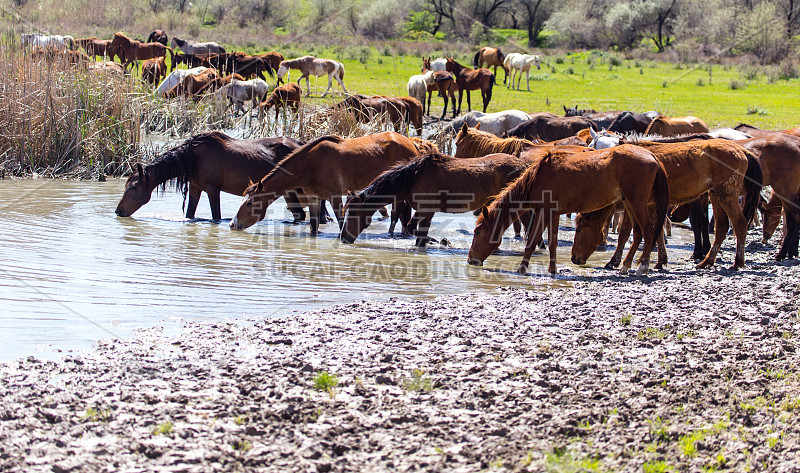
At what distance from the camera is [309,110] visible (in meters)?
17.8

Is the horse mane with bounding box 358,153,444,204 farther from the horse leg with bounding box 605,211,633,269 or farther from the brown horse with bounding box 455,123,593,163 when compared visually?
the horse leg with bounding box 605,211,633,269

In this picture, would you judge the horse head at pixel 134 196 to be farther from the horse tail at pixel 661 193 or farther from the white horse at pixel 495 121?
the white horse at pixel 495 121

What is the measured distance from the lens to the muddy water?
6309mm

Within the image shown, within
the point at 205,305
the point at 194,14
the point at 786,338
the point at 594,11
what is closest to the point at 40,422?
the point at 205,305

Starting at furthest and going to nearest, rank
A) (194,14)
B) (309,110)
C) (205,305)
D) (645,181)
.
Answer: (194,14) → (309,110) → (645,181) → (205,305)

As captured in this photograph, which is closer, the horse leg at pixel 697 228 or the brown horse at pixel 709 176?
the brown horse at pixel 709 176

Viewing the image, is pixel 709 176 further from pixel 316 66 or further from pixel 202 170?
pixel 316 66

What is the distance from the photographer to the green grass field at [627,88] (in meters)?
28.0

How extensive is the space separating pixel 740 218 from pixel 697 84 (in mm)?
27903

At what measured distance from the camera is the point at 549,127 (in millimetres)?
18672

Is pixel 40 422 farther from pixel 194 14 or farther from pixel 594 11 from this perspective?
pixel 594 11

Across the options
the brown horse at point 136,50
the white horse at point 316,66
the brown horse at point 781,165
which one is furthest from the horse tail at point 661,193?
the brown horse at point 136,50

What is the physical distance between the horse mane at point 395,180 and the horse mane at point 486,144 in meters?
2.74

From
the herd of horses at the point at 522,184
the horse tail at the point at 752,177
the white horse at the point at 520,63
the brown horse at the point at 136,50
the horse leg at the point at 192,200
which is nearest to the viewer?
the herd of horses at the point at 522,184
